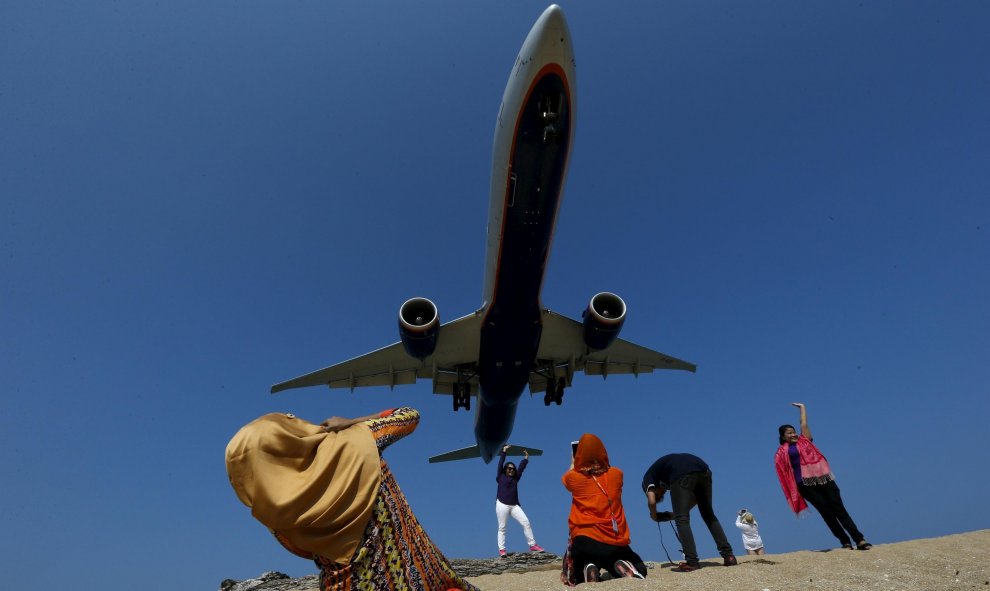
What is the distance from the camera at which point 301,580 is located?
12.2 metres

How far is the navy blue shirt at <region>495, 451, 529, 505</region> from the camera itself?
40.6 ft

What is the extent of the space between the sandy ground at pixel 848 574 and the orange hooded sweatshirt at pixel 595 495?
536 mm

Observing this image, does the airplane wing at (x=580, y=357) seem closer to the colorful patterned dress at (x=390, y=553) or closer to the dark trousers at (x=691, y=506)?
the dark trousers at (x=691, y=506)

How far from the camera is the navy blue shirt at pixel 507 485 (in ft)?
40.6

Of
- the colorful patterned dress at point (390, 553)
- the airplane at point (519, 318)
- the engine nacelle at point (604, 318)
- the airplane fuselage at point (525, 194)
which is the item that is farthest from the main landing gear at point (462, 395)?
the colorful patterned dress at point (390, 553)

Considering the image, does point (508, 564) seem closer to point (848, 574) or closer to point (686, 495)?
point (686, 495)

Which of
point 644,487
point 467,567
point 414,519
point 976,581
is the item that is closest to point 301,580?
point 467,567

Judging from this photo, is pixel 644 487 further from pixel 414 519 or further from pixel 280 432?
pixel 280 432

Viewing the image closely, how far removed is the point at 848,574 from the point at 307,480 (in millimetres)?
5467

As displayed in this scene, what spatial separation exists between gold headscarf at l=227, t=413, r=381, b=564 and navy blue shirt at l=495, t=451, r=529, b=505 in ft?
32.8

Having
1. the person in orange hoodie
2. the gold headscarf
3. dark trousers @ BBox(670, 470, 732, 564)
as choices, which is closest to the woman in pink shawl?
dark trousers @ BBox(670, 470, 732, 564)

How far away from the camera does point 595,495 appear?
18.0ft

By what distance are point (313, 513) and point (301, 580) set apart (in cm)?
1166

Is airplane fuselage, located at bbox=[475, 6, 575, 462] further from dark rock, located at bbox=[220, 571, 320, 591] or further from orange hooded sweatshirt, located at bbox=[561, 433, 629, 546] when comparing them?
orange hooded sweatshirt, located at bbox=[561, 433, 629, 546]
